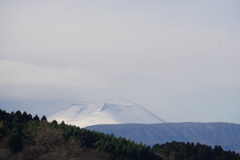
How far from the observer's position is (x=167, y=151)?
7812cm

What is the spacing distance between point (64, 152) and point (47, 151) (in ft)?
5.31

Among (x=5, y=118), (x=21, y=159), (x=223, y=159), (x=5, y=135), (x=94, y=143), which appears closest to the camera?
(x=21, y=159)

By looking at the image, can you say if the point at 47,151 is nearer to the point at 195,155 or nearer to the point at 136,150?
the point at 136,150

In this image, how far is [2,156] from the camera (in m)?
49.5

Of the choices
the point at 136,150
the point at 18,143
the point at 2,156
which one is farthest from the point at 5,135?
the point at 136,150

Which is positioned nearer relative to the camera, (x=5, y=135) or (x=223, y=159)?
(x=5, y=135)

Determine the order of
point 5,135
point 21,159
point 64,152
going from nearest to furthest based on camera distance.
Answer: point 21,159 → point 64,152 → point 5,135

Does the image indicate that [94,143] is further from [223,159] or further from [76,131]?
[223,159]

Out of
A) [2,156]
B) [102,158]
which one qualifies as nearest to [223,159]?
[102,158]

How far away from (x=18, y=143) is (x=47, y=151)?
3069 mm

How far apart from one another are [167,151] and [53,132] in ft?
81.2

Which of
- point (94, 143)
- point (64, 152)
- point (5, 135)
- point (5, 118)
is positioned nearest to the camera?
point (64, 152)

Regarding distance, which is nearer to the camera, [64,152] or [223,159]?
[64,152]

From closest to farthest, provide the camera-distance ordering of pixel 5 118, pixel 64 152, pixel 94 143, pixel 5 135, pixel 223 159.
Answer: pixel 64 152 < pixel 5 135 < pixel 94 143 < pixel 5 118 < pixel 223 159
